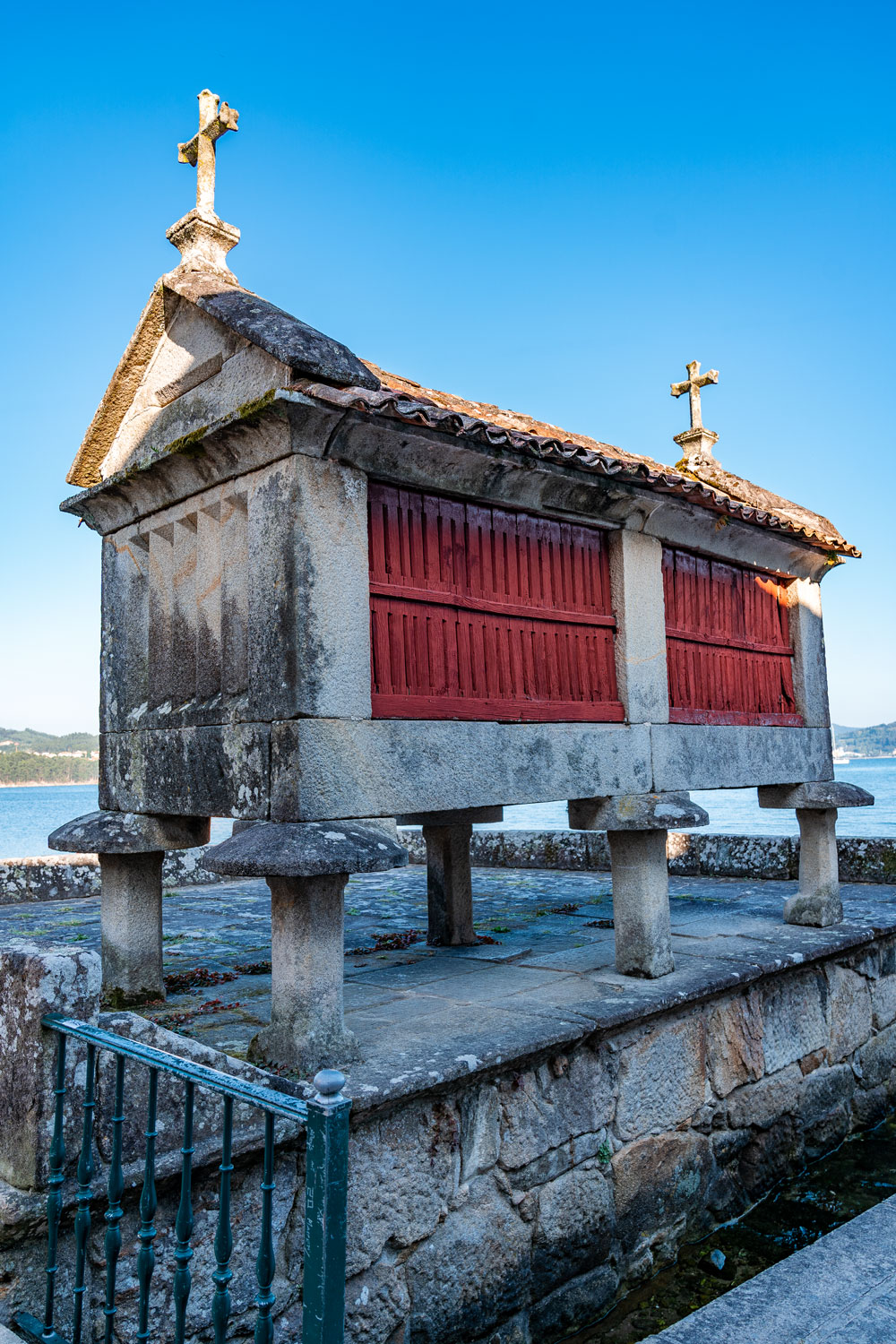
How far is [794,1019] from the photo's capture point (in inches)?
235

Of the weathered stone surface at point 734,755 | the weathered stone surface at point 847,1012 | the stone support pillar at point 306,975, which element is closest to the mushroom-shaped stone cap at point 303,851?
the stone support pillar at point 306,975

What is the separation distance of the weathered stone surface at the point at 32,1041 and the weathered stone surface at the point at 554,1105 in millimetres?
2007

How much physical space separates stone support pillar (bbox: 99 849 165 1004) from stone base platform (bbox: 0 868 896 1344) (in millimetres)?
221

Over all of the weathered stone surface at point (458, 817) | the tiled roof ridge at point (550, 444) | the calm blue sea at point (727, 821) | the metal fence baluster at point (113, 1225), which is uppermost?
the tiled roof ridge at point (550, 444)

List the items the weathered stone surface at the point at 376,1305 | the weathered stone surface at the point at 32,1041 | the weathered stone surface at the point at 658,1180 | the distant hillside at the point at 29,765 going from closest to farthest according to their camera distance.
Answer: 1. the weathered stone surface at the point at 32,1041
2. the weathered stone surface at the point at 376,1305
3. the weathered stone surface at the point at 658,1180
4. the distant hillside at the point at 29,765

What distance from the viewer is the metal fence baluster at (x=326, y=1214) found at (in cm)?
Answer: 213

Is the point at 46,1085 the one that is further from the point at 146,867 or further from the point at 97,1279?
the point at 146,867

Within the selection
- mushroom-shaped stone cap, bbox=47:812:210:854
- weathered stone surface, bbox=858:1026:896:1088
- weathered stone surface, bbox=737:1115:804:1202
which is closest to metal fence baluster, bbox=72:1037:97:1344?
mushroom-shaped stone cap, bbox=47:812:210:854

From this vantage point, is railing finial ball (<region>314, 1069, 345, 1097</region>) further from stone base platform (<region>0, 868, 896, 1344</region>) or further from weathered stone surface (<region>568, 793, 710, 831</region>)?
weathered stone surface (<region>568, 793, 710, 831</region>)

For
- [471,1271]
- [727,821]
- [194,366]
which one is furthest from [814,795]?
[727,821]

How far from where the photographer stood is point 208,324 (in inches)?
182

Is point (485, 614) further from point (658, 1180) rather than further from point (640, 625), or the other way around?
point (658, 1180)

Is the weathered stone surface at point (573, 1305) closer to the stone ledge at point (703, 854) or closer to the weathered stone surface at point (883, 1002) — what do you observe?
the weathered stone surface at point (883, 1002)

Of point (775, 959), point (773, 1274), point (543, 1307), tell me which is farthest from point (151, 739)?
point (775, 959)
